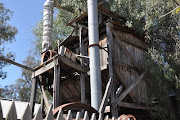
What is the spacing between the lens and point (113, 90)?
10031 mm

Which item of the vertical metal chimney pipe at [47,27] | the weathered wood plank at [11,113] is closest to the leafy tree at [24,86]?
the vertical metal chimney pipe at [47,27]

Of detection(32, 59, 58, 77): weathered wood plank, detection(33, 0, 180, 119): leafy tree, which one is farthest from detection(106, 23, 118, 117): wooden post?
detection(32, 59, 58, 77): weathered wood plank

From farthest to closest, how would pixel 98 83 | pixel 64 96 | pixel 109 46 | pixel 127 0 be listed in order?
pixel 64 96 < pixel 127 0 < pixel 109 46 < pixel 98 83

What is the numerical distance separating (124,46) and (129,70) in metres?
1.30

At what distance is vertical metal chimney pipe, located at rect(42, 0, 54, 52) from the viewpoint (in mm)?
12812

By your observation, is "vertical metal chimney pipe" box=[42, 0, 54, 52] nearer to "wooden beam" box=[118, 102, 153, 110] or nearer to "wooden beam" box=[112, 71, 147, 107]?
"wooden beam" box=[112, 71, 147, 107]

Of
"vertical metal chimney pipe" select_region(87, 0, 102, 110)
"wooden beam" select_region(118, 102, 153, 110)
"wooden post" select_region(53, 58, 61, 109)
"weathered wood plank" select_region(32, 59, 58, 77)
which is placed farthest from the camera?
"wooden beam" select_region(118, 102, 153, 110)

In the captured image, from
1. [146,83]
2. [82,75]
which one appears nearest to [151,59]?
[146,83]

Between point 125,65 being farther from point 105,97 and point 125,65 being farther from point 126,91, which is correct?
point 105,97

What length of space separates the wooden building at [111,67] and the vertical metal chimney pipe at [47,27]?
1271 millimetres

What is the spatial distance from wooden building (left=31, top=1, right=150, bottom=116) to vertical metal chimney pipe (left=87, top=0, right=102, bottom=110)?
981 millimetres

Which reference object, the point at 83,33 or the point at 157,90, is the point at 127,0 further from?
the point at 157,90

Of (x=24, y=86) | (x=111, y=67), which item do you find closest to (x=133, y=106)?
(x=111, y=67)

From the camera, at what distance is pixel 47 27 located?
43.4 feet
